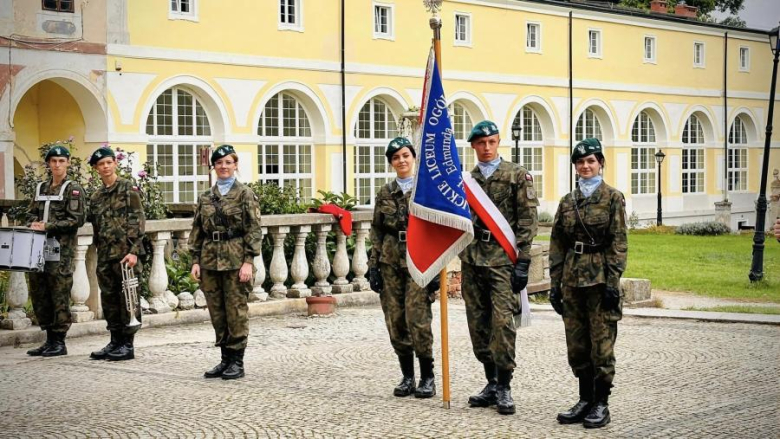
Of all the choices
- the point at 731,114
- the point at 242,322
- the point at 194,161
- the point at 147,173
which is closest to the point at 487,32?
the point at 194,161

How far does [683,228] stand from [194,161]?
680 inches

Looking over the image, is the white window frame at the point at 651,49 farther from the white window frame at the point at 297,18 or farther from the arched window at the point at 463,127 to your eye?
the white window frame at the point at 297,18

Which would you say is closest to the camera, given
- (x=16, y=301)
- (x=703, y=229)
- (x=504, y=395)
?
(x=504, y=395)

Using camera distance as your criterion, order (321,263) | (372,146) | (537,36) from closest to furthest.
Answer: (321,263)
(372,146)
(537,36)

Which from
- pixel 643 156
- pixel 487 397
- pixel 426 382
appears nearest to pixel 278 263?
pixel 426 382

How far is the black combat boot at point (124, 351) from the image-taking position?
10.9m

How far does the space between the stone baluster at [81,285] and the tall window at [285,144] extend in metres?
23.6

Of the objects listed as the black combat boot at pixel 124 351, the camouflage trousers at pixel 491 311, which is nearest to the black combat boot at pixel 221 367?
the black combat boot at pixel 124 351

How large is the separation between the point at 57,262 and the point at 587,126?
39268mm

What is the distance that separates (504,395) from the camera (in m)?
8.41

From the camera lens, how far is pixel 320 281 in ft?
49.1

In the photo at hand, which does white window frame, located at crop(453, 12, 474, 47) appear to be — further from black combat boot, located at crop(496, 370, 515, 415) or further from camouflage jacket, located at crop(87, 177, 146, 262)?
black combat boot, located at crop(496, 370, 515, 415)

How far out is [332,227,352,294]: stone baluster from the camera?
15.1 meters

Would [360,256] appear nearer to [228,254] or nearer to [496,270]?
[228,254]
